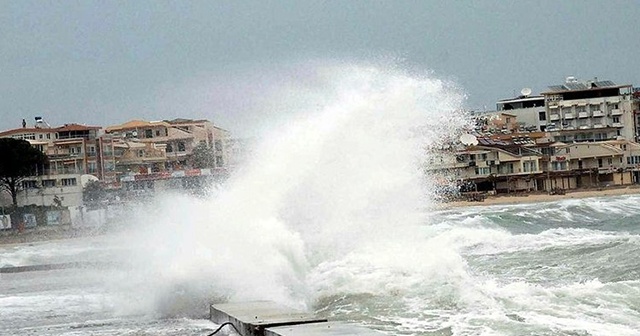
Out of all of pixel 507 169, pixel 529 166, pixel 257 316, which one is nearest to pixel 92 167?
pixel 507 169

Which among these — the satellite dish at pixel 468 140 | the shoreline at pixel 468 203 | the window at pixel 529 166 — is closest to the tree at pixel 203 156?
the shoreline at pixel 468 203

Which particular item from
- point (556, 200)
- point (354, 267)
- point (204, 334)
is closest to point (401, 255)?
point (354, 267)

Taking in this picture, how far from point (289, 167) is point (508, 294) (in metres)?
6.56

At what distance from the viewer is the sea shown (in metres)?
13.2

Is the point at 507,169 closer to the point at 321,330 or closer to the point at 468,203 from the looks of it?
the point at 468,203

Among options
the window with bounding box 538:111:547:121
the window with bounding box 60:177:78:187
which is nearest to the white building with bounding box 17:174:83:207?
the window with bounding box 60:177:78:187

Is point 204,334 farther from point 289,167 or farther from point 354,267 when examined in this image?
point 289,167

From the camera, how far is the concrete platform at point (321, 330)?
396 inches

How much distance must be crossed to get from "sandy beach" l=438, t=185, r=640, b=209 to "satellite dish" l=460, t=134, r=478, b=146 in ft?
12.5

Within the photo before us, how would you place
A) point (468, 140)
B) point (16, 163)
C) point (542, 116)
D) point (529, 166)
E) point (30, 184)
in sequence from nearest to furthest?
point (16, 163) < point (30, 184) < point (468, 140) < point (529, 166) < point (542, 116)

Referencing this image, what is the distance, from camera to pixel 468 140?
233 ft

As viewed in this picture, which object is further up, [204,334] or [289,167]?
[289,167]

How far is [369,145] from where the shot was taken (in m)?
20.2

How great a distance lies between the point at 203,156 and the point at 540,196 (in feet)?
68.7
